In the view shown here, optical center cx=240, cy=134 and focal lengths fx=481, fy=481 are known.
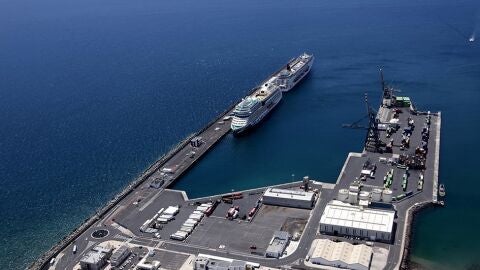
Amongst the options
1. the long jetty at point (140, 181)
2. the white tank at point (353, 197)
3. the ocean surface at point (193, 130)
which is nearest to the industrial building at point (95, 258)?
the long jetty at point (140, 181)

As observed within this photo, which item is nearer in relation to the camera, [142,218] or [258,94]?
[142,218]

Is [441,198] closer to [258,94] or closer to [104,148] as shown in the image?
[258,94]

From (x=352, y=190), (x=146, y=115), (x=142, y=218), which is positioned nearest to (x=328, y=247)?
(x=352, y=190)

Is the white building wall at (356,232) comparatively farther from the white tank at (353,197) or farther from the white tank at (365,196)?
the white tank at (365,196)

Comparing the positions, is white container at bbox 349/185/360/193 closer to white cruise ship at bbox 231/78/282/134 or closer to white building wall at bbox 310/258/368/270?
white building wall at bbox 310/258/368/270

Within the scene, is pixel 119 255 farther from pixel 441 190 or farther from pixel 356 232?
pixel 441 190

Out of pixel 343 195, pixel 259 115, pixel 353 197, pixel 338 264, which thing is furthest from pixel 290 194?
pixel 259 115

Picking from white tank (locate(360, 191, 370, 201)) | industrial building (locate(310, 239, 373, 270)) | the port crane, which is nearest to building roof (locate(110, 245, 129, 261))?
industrial building (locate(310, 239, 373, 270))

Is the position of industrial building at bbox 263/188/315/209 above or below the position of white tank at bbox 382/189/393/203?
below
